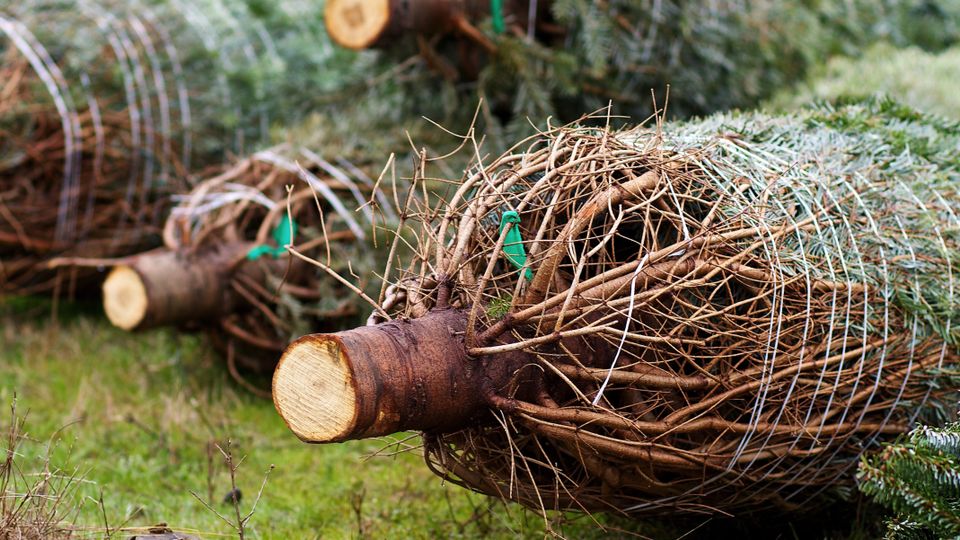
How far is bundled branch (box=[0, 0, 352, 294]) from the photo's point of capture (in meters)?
5.12

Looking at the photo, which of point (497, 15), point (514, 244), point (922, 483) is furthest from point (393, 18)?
point (922, 483)

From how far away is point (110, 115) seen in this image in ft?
17.3

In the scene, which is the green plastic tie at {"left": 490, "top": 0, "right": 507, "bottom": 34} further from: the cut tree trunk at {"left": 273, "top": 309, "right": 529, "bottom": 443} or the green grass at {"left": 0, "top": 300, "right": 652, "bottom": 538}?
the cut tree trunk at {"left": 273, "top": 309, "right": 529, "bottom": 443}

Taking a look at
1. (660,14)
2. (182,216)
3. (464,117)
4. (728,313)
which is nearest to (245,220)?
(182,216)

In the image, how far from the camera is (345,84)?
546 centimetres

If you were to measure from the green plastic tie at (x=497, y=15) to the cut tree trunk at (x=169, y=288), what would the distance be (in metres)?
1.55

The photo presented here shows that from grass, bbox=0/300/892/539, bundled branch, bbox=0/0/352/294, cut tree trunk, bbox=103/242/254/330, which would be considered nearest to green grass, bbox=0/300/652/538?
grass, bbox=0/300/892/539

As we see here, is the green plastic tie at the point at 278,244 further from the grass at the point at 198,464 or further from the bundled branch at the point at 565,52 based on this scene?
the bundled branch at the point at 565,52

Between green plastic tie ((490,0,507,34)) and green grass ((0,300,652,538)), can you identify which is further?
green plastic tie ((490,0,507,34))

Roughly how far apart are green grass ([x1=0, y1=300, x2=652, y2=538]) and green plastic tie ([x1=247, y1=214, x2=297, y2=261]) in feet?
2.16

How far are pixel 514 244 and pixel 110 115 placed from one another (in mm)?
3449

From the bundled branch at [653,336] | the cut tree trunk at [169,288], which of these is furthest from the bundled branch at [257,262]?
the bundled branch at [653,336]

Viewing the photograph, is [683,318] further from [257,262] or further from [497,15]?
[497,15]

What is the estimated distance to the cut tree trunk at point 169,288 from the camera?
4105 mm
